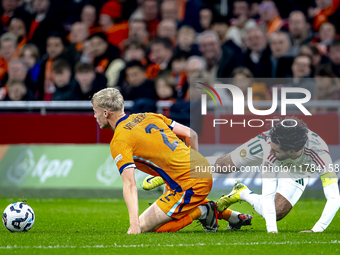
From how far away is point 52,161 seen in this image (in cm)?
1135

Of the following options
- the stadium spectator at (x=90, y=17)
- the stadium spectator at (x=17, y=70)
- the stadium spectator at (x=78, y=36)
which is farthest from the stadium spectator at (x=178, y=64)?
the stadium spectator at (x=17, y=70)

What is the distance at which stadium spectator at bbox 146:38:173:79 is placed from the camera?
12336 millimetres

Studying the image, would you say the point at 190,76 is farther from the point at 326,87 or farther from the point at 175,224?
the point at 175,224

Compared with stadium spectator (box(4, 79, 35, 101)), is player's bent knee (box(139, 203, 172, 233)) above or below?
below

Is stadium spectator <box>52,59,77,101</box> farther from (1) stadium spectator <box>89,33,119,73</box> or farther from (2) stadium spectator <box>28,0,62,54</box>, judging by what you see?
(2) stadium spectator <box>28,0,62,54</box>

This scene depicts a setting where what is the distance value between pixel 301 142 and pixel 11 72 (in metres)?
8.96

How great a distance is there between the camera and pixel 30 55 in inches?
553

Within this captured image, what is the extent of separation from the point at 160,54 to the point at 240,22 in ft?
8.60

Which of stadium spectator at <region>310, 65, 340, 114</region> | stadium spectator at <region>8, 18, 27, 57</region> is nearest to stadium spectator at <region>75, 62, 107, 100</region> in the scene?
stadium spectator at <region>8, 18, 27, 57</region>

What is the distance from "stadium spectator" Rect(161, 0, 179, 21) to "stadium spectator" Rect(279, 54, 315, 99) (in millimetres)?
3828

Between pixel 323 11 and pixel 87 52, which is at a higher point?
pixel 323 11

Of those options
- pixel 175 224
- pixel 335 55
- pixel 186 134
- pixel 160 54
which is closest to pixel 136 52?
pixel 160 54

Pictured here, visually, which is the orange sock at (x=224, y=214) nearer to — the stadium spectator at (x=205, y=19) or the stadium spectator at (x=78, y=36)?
the stadium spectator at (x=205, y=19)

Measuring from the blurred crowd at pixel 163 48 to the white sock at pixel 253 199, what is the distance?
4.05 metres
